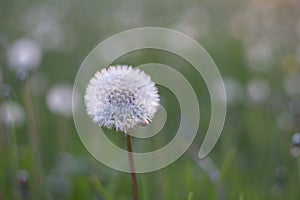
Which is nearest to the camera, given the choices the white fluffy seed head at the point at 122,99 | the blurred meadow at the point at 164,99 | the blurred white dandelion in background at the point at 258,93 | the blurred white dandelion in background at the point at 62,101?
the white fluffy seed head at the point at 122,99

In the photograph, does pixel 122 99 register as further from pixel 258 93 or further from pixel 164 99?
pixel 258 93

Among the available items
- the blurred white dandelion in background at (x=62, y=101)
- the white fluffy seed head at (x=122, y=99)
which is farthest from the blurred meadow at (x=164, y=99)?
the white fluffy seed head at (x=122, y=99)

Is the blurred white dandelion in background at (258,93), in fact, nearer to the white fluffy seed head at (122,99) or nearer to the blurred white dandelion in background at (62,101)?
the blurred white dandelion in background at (62,101)

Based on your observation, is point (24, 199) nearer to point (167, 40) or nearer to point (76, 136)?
point (76, 136)

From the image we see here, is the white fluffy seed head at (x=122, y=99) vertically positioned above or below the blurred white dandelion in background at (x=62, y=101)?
below

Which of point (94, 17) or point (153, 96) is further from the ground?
point (94, 17)

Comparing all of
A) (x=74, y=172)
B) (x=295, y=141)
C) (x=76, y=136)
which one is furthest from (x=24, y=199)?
(x=76, y=136)

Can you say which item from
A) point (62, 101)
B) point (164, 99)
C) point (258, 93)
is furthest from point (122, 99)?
point (258, 93)
